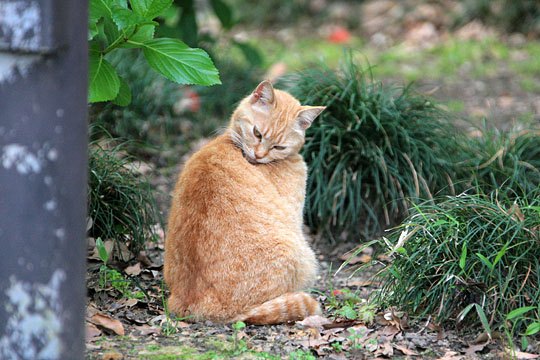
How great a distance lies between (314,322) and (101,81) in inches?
61.4

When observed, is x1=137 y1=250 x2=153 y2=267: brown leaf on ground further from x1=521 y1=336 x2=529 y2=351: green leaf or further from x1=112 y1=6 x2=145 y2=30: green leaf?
x1=521 y1=336 x2=529 y2=351: green leaf

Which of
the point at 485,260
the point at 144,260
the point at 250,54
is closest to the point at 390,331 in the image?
the point at 485,260

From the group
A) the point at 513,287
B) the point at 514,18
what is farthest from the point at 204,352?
the point at 514,18

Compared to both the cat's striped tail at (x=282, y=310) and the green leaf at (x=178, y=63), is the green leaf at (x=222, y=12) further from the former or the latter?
the cat's striped tail at (x=282, y=310)

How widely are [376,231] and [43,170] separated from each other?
128 inches

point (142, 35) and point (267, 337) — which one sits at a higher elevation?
point (142, 35)

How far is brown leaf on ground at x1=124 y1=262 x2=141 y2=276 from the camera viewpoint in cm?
438

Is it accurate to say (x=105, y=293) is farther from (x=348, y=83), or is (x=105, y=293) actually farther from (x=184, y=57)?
(x=348, y=83)

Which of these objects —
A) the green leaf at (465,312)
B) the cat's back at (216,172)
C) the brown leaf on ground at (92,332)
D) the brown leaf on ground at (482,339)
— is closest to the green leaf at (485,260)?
the green leaf at (465,312)

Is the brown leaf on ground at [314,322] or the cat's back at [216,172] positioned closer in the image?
the brown leaf on ground at [314,322]

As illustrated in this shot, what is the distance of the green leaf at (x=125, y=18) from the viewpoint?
3.45m

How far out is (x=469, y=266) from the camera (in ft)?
12.0

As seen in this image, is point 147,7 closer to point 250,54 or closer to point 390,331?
point 390,331

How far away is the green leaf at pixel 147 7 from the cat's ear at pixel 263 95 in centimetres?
95
